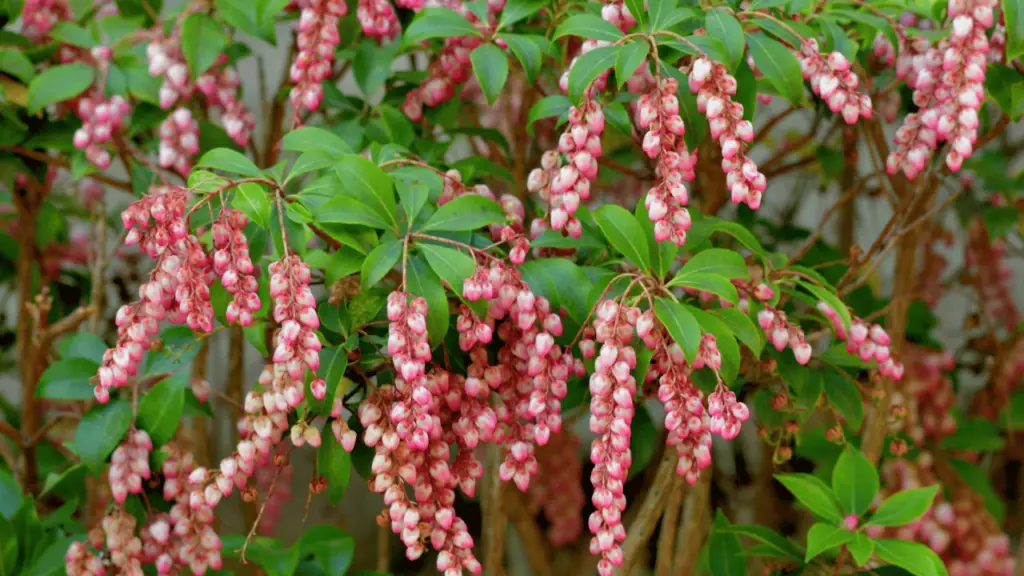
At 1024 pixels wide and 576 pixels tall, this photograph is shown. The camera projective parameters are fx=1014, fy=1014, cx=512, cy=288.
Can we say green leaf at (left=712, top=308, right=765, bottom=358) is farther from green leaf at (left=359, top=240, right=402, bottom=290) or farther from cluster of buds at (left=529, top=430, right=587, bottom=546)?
cluster of buds at (left=529, top=430, right=587, bottom=546)

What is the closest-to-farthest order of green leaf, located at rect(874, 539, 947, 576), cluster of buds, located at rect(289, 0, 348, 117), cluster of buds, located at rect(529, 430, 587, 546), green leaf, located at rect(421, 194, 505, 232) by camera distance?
green leaf, located at rect(421, 194, 505, 232) < green leaf, located at rect(874, 539, 947, 576) < cluster of buds, located at rect(289, 0, 348, 117) < cluster of buds, located at rect(529, 430, 587, 546)

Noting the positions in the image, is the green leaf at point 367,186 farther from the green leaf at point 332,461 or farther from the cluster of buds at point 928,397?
the cluster of buds at point 928,397

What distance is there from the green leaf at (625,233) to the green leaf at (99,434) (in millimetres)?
630

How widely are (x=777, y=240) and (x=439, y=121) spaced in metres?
0.77

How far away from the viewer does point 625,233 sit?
3.38 feet

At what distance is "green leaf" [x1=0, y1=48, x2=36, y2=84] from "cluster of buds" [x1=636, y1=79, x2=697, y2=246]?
0.87 metres

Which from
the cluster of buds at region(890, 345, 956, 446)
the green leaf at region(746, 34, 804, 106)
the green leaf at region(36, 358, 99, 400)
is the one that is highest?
the green leaf at region(746, 34, 804, 106)

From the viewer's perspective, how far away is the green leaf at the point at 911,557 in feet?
3.65

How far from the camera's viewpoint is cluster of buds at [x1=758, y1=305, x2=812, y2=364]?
109cm

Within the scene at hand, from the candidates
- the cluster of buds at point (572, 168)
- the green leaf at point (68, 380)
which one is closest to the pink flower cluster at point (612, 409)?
the cluster of buds at point (572, 168)

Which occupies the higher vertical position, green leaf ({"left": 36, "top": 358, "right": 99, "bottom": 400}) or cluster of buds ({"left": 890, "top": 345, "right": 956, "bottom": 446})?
green leaf ({"left": 36, "top": 358, "right": 99, "bottom": 400})

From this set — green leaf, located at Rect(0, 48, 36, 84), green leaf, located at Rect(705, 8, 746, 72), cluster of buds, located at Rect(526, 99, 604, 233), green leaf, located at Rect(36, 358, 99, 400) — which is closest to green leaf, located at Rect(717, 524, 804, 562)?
cluster of buds, located at Rect(526, 99, 604, 233)

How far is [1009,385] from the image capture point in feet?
6.61

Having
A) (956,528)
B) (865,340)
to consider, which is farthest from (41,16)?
(956,528)
